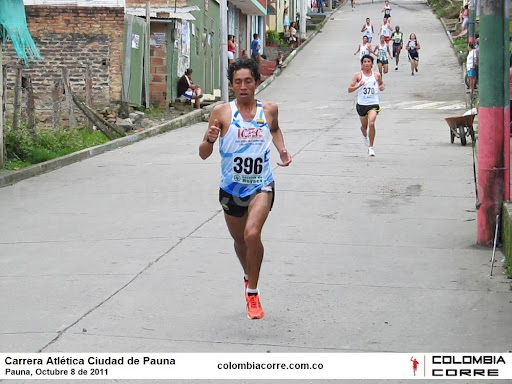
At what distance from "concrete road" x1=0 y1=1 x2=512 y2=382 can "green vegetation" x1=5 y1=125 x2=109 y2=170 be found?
700mm

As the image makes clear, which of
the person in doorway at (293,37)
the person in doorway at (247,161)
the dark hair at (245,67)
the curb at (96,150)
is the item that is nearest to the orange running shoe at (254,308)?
the person in doorway at (247,161)

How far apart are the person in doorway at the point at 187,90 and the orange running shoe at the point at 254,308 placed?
22463 millimetres

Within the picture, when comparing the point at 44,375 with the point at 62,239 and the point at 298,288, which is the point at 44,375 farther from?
the point at 62,239

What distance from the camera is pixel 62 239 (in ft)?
35.7

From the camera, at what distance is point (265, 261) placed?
9.81m

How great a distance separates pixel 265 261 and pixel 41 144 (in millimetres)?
9741

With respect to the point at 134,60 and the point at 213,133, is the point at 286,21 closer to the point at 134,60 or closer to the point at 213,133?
the point at 134,60

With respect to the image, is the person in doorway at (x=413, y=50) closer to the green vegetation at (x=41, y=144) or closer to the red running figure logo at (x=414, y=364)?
the green vegetation at (x=41, y=144)

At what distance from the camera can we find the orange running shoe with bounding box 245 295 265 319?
7.63m

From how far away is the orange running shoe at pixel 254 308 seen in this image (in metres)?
7.63

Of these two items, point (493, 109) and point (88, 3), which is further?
point (88, 3)

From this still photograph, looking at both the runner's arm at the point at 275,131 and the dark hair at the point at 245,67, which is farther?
the runner's arm at the point at 275,131

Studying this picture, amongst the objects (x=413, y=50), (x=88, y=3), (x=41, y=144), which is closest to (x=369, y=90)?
(x=41, y=144)

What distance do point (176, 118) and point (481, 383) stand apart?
21.1m
